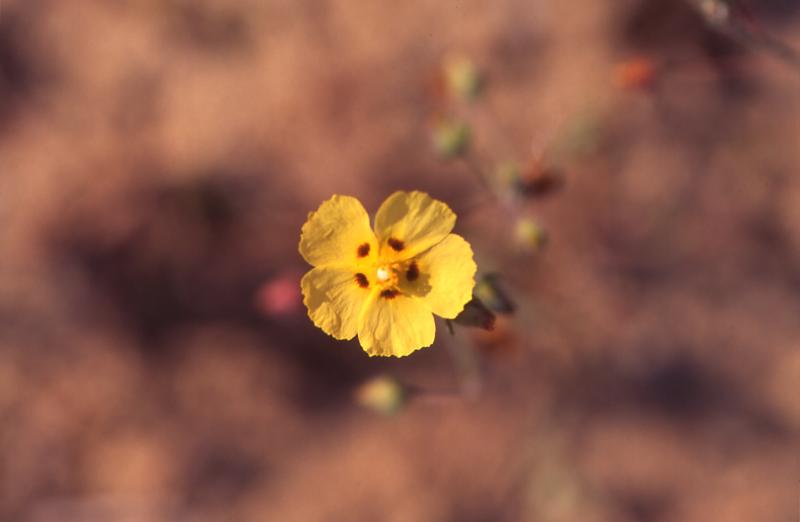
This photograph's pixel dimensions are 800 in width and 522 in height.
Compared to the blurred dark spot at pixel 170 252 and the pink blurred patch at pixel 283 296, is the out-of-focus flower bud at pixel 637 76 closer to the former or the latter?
the pink blurred patch at pixel 283 296

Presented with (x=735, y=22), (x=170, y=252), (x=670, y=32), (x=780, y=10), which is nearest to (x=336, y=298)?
(x=735, y=22)

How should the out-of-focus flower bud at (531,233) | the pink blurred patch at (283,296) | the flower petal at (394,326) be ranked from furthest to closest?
the pink blurred patch at (283,296) < the out-of-focus flower bud at (531,233) < the flower petal at (394,326)

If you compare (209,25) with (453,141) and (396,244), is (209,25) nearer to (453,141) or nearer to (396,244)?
(453,141)

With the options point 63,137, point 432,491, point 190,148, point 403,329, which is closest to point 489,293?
point 403,329

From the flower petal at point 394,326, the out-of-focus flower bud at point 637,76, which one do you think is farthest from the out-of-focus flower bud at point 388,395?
the out-of-focus flower bud at point 637,76

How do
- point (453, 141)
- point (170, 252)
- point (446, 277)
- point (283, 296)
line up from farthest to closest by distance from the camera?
1. point (170, 252)
2. point (283, 296)
3. point (453, 141)
4. point (446, 277)

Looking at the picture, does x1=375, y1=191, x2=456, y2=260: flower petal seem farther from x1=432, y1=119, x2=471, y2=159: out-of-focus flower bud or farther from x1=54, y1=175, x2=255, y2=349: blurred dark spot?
x1=54, y1=175, x2=255, y2=349: blurred dark spot
